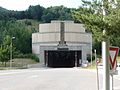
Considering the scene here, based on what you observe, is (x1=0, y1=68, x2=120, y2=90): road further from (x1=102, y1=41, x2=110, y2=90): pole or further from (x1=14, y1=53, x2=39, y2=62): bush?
(x1=14, y1=53, x2=39, y2=62): bush

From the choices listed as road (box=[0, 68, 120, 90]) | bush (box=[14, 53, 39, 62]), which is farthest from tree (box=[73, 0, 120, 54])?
bush (box=[14, 53, 39, 62])

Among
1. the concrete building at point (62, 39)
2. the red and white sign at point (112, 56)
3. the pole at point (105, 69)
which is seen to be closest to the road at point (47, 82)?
the red and white sign at point (112, 56)

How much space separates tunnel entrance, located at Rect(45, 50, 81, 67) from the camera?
12938 cm

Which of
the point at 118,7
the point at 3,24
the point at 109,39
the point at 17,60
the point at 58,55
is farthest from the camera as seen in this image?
the point at 3,24

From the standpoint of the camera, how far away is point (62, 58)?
5364 inches

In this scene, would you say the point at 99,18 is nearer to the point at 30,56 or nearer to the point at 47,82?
the point at 47,82

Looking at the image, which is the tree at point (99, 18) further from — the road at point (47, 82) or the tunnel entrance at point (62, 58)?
the tunnel entrance at point (62, 58)

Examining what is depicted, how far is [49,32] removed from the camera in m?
120

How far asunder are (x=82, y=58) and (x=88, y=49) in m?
3.77

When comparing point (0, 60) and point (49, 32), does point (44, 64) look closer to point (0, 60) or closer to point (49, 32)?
point (49, 32)

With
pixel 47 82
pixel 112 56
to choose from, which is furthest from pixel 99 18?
pixel 47 82

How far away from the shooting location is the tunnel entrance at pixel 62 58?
424 feet

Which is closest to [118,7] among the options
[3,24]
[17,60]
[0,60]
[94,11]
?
[94,11]

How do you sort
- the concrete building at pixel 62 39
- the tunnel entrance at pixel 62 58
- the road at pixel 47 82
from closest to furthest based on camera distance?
the road at pixel 47 82, the concrete building at pixel 62 39, the tunnel entrance at pixel 62 58
